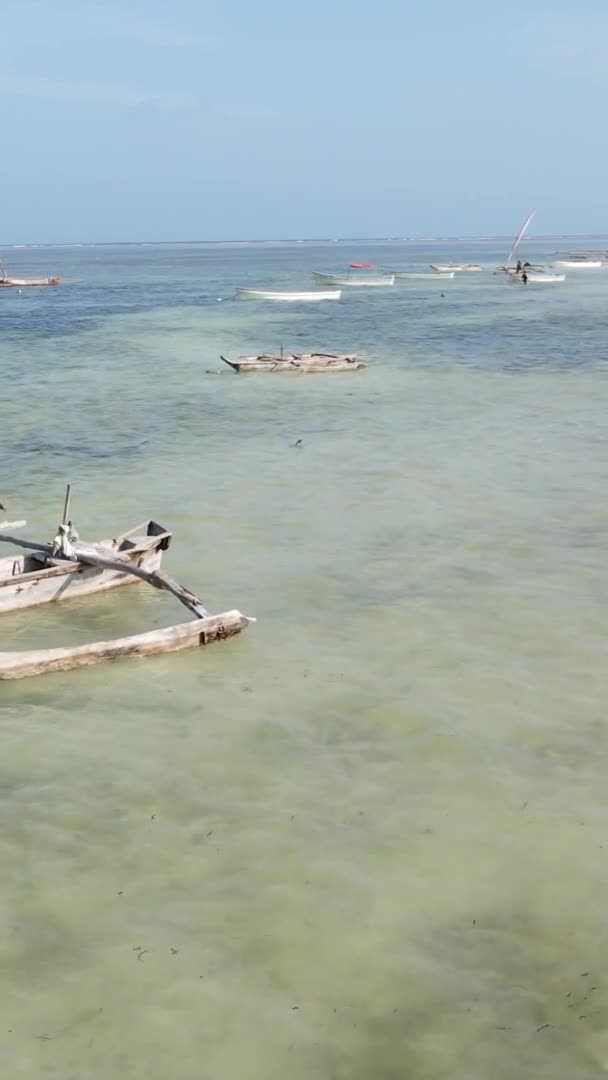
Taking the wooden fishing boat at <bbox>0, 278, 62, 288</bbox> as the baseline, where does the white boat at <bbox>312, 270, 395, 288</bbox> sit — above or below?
above

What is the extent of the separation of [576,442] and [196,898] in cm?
1581

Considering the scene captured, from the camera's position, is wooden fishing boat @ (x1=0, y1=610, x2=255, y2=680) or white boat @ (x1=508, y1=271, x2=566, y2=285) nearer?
wooden fishing boat @ (x1=0, y1=610, x2=255, y2=680)

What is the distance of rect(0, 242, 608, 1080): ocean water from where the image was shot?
5.69 metres

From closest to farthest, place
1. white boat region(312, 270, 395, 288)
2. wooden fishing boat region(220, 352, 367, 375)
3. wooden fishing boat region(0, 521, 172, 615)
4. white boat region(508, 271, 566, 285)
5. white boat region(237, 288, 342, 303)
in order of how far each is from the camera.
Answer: wooden fishing boat region(0, 521, 172, 615)
wooden fishing boat region(220, 352, 367, 375)
white boat region(237, 288, 342, 303)
white boat region(508, 271, 566, 285)
white boat region(312, 270, 395, 288)

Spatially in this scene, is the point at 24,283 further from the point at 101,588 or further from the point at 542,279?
the point at 101,588

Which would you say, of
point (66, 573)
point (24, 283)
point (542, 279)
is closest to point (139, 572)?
point (66, 573)

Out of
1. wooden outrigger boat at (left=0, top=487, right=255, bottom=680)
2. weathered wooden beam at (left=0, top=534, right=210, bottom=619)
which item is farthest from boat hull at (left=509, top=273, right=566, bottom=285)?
weathered wooden beam at (left=0, top=534, right=210, bottom=619)

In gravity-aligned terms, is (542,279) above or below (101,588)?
above

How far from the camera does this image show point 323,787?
8.00 m

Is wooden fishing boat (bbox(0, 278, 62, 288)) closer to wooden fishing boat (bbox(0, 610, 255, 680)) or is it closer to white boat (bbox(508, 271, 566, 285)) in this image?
white boat (bbox(508, 271, 566, 285))

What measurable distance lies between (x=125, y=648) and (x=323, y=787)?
2870 millimetres

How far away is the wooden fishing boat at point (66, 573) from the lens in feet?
36.6

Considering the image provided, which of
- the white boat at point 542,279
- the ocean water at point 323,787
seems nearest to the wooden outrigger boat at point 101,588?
the ocean water at point 323,787

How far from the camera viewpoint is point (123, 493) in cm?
1719
